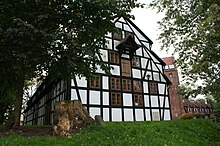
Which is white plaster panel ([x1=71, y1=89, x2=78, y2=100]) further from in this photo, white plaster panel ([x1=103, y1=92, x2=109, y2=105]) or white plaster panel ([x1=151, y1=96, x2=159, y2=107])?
white plaster panel ([x1=151, y1=96, x2=159, y2=107])

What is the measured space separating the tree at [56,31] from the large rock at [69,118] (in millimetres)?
2011

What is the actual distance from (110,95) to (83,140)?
11191 millimetres

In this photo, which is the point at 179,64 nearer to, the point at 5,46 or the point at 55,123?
the point at 55,123

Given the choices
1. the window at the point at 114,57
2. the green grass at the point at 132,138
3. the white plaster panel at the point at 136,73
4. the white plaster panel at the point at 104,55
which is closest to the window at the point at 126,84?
the white plaster panel at the point at 136,73

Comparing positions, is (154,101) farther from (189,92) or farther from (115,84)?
(189,92)

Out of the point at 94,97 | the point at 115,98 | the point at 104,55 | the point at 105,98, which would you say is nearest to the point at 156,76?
the point at 115,98

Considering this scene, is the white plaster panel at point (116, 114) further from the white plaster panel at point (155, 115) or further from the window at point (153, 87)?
the window at point (153, 87)

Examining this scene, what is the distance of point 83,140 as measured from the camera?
26.2 ft

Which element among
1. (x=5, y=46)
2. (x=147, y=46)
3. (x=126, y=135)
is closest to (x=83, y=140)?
(x=126, y=135)

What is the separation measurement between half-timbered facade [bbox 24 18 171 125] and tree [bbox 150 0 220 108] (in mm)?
7260

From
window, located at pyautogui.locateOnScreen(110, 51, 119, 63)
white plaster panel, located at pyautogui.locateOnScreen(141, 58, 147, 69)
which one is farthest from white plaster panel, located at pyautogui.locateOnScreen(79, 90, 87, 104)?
white plaster panel, located at pyautogui.locateOnScreen(141, 58, 147, 69)

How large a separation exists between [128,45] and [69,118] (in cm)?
1349

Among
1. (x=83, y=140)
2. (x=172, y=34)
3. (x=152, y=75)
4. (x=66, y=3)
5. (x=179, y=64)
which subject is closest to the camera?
(x=83, y=140)

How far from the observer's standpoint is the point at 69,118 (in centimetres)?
973
